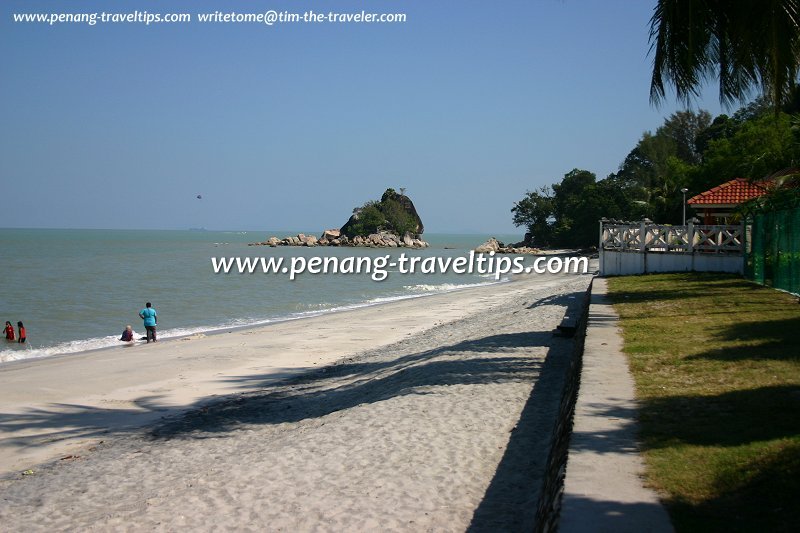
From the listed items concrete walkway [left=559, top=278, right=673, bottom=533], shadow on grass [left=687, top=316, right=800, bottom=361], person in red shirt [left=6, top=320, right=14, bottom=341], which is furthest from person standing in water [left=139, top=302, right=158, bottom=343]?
concrete walkway [left=559, top=278, right=673, bottom=533]

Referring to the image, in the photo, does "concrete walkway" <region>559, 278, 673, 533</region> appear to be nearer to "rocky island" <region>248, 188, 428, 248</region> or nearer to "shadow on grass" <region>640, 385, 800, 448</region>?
"shadow on grass" <region>640, 385, 800, 448</region>

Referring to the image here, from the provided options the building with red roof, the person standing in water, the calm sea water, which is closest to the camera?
the person standing in water

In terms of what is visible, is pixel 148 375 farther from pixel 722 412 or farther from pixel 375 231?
pixel 375 231

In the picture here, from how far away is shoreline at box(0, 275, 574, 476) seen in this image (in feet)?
37.6

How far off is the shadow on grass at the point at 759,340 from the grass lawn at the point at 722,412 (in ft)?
0.04

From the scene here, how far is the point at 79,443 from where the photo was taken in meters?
10.5

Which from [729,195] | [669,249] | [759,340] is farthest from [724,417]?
[729,195]

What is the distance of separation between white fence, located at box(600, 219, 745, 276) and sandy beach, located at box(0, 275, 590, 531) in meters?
6.69

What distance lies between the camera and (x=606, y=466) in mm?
4625

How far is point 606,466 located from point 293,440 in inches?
204

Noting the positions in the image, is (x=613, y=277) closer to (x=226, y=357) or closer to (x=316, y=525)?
(x=226, y=357)

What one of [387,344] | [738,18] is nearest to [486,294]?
[387,344]

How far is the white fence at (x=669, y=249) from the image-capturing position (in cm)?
2180

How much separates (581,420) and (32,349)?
21114 mm
